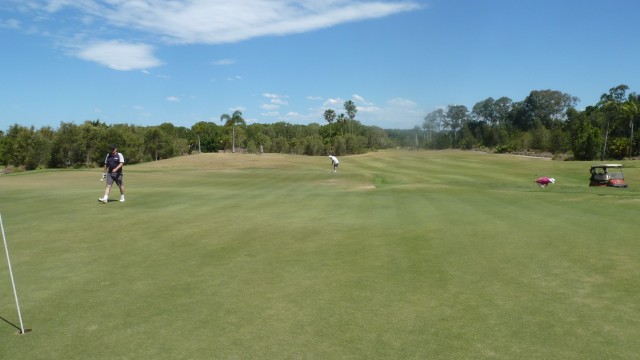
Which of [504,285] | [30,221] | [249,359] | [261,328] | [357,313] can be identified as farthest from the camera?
[30,221]

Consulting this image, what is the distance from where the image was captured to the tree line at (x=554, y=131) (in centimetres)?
9156

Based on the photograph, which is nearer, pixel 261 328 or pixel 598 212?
pixel 261 328

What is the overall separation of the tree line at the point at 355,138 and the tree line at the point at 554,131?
20 centimetres

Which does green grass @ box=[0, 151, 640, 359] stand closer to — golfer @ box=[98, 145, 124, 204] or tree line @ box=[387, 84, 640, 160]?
golfer @ box=[98, 145, 124, 204]

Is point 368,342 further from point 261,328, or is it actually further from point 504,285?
point 504,285

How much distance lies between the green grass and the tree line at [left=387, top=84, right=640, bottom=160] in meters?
88.3

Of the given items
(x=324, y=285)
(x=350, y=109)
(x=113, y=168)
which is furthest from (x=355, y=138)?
(x=324, y=285)

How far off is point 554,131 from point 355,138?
195 feet

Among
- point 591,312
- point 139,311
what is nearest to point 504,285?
point 591,312

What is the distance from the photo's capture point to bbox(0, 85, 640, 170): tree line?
95.3 m

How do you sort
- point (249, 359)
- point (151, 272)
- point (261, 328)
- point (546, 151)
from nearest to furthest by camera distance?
point (249, 359) → point (261, 328) → point (151, 272) → point (546, 151)

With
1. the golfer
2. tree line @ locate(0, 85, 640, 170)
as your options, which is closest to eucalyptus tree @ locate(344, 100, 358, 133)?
tree line @ locate(0, 85, 640, 170)

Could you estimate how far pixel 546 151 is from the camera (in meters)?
119

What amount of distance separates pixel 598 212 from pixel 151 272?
622 inches
